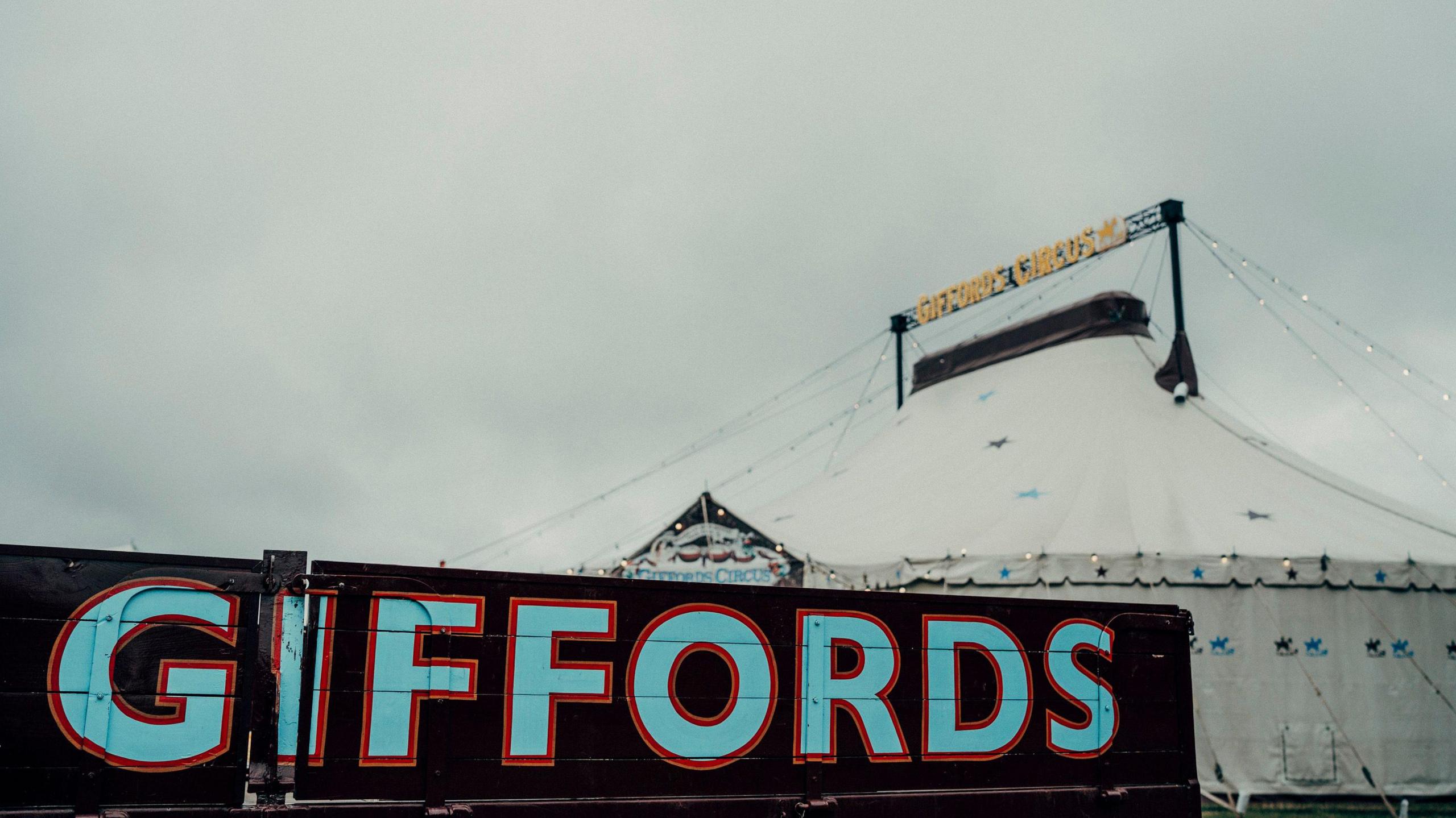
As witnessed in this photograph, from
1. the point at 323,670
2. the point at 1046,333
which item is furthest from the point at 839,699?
the point at 1046,333

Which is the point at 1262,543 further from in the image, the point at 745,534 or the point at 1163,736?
the point at 1163,736

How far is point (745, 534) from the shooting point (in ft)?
65.9

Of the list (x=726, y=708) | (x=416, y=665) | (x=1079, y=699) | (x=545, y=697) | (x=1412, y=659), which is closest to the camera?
(x=416, y=665)

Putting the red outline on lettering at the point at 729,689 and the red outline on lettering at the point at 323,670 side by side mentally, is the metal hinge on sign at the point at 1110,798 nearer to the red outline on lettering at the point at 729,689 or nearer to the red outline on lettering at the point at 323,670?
the red outline on lettering at the point at 729,689

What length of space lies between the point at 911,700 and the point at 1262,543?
1256 centimetres

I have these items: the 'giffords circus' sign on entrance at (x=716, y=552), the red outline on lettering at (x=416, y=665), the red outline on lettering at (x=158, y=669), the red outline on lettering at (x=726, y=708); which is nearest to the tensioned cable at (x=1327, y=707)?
the 'giffords circus' sign on entrance at (x=716, y=552)

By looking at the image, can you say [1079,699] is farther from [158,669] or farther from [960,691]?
[158,669]

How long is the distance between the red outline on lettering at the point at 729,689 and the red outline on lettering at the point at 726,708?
0.07 ft

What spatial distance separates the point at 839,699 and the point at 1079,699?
6.37ft

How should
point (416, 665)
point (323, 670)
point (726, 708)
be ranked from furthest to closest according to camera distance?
point (726, 708)
point (416, 665)
point (323, 670)

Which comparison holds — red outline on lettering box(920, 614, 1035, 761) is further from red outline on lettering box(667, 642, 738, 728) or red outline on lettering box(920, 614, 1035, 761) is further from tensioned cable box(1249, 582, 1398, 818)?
tensioned cable box(1249, 582, 1398, 818)

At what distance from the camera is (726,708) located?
→ 265 inches

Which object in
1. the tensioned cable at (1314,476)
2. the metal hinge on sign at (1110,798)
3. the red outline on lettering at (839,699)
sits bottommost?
the metal hinge on sign at (1110,798)

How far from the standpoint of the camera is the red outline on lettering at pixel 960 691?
727 centimetres
